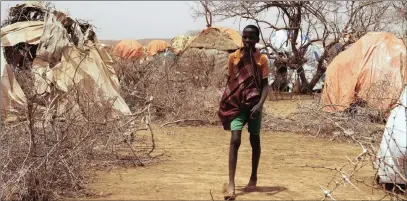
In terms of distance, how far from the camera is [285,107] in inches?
513

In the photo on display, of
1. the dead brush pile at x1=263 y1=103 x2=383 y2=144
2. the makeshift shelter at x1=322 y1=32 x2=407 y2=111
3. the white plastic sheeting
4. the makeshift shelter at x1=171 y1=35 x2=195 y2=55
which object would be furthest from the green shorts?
the makeshift shelter at x1=171 y1=35 x2=195 y2=55

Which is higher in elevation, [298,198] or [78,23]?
[78,23]

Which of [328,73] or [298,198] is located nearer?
[298,198]

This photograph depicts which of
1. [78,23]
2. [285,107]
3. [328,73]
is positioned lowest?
[285,107]

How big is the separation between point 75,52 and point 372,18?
329 inches

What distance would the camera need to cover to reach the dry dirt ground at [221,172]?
4738 mm

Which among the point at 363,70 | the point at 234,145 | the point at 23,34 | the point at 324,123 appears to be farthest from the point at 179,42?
the point at 234,145

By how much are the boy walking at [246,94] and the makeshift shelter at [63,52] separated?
395cm

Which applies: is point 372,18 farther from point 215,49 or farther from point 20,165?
point 20,165

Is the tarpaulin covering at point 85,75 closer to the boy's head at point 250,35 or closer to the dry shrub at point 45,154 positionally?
the dry shrub at point 45,154

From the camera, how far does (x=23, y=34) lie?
913 centimetres

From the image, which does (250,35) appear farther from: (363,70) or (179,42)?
(179,42)

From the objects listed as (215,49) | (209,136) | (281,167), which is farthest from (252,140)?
(215,49)

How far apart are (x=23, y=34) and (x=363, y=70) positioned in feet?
20.6
